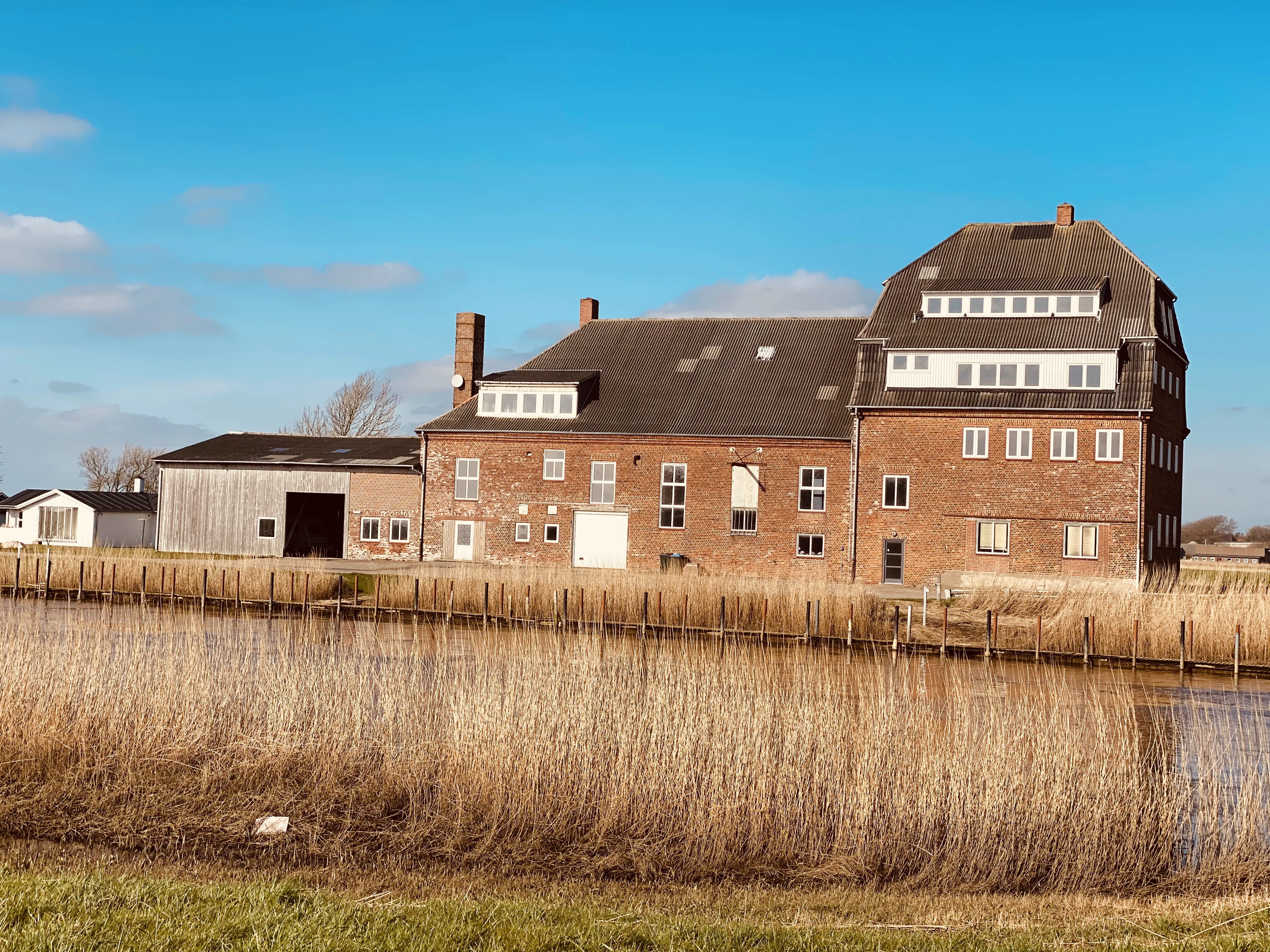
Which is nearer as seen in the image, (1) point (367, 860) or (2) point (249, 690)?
(1) point (367, 860)

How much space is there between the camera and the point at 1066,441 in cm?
3497

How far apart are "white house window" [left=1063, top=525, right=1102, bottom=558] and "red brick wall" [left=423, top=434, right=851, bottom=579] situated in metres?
6.29

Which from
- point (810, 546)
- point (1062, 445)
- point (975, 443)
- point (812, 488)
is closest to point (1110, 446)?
point (1062, 445)

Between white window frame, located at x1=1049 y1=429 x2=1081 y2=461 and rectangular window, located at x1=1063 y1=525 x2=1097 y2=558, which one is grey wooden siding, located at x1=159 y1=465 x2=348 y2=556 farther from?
rectangular window, located at x1=1063 y1=525 x2=1097 y2=558

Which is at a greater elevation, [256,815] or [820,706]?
[820,706]

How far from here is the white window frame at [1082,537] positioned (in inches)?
1353

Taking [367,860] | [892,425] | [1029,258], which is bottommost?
[367,860]

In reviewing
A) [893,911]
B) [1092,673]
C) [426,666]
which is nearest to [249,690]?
[426,666]

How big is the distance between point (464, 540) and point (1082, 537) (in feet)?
64.5

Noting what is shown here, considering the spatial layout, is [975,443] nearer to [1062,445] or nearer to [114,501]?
[1062,445]

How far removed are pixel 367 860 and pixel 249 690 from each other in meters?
3.07

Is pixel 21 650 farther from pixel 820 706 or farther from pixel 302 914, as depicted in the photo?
pixel 820 706

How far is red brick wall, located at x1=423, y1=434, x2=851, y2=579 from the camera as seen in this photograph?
124 feet

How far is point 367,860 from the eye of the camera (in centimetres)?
852
